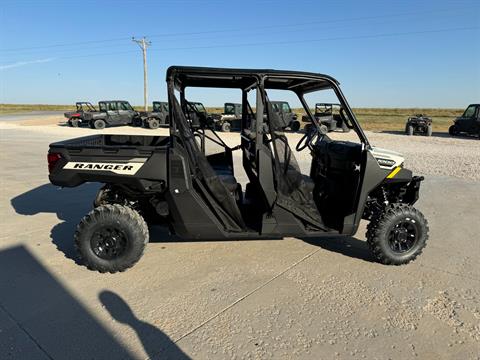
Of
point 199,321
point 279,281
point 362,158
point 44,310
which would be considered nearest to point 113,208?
point 44,310

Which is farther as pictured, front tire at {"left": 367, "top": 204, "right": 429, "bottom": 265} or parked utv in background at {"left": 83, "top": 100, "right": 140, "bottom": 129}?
parked utv in background at {"left": 83, "top": 100, "right": 140, "bottom": 129}

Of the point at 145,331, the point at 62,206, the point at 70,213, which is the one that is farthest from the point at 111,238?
the point at 62,206

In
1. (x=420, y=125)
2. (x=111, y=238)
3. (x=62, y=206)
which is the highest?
(x=420, y=125)

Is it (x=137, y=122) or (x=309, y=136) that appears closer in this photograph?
(x=309, y=136)

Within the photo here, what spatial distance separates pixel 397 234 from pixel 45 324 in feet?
10.3

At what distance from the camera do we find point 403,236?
3.64 metres

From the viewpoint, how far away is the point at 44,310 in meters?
2.75

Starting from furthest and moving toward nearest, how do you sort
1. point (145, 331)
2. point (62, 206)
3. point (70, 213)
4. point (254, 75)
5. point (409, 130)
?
point (409, 130) < point (62, 206) < point (70, 213) < point (254, 75) < point (145, 331)

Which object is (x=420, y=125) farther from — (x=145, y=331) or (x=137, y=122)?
(x=145, y=331)

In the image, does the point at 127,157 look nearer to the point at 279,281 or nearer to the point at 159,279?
the point at 159,279

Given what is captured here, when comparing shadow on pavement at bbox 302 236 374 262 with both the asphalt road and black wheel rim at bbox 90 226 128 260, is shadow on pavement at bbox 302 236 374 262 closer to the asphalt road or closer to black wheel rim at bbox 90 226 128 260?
the asphalt road

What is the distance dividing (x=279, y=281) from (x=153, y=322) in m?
1.18

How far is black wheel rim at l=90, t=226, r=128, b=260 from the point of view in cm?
338

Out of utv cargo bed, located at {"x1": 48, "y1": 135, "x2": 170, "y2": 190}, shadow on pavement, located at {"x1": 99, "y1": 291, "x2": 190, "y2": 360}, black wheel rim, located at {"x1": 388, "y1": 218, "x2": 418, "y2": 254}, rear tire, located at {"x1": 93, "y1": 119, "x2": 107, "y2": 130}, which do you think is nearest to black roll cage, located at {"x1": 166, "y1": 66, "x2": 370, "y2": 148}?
utv cargo bed, located at {"x1": 48, "y1": 135, "x2": 170, "y2": 190}
